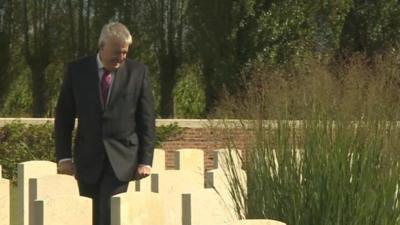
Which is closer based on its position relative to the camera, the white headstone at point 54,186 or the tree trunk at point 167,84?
the white headstone at point 54,186

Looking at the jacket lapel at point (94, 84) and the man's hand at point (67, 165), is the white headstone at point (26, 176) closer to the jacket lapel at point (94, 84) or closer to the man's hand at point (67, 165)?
the man's hand at point (67, 165)

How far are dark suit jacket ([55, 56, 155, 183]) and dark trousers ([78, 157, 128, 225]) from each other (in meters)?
0.04

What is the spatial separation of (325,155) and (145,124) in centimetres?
106

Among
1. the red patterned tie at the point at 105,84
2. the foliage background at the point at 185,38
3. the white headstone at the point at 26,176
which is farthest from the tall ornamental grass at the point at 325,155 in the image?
the foliage background at the point at 185,38

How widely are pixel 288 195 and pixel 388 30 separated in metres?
17.6

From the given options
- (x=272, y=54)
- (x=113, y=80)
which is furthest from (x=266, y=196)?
(x=272, y=54)

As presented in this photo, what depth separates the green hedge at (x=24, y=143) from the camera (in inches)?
711

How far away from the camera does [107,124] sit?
24.2 feet

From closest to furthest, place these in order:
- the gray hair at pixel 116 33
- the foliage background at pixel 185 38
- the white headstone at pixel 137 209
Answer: the white headstone at pixel 137 209, the gray hair at pixel 116 33, the foliage background at pixel 185 38

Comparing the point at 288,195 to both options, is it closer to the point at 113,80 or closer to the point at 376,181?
the point at 376,181

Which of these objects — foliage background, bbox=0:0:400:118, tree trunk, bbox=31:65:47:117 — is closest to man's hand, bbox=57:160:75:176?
foliage background, bbox=0:0:400:118

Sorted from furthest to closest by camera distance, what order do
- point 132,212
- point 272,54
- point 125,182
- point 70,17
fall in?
point 70,17, point 272,54, point 125,182, point 132,212

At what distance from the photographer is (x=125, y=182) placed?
7.39 metres

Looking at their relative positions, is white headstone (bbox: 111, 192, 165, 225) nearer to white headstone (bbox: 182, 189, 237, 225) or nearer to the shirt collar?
white headstone (bbox: 182, 189, 237, 225)
